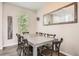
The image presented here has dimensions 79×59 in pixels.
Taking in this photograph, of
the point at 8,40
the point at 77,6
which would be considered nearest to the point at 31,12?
the point at 77,6

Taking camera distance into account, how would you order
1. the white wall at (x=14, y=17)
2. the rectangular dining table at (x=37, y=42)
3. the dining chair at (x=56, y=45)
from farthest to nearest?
1. the white wall at (x=14, y=17)
2. the dining chair at (x=56, y=45)
3. the rectangular dining table at (x=37, y=42)

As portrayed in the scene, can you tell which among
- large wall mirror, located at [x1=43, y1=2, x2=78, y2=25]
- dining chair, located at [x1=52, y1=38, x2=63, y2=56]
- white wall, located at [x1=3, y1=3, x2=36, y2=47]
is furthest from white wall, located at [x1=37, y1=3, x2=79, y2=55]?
white wall, located at [x1=3, y1=3, x2=36, y2=47]

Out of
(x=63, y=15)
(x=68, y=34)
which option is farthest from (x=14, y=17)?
(x=68, y=34)

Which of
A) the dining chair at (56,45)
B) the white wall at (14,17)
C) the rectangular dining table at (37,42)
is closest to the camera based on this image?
the rectangular dining table at (37,42)

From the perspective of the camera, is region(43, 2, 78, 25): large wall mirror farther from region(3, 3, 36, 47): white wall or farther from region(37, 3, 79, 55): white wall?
region(3, 3, 36, 47): white wall

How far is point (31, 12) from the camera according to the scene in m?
2.90

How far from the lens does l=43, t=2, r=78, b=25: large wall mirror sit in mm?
2402

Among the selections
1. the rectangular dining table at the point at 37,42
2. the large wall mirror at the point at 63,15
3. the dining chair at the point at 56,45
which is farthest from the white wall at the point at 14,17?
the dining chair at the point at 56,45

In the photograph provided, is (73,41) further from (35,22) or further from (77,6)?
(35,22)

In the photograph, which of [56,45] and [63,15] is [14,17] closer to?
[63,15]

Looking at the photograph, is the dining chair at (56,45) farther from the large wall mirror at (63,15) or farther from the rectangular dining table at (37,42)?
the large wall mirror at (63,15)

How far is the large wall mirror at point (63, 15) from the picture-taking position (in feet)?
7.88

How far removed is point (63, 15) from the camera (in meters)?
2.64

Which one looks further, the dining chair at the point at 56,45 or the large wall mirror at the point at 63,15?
the large wall mirror at the point at 63,15
